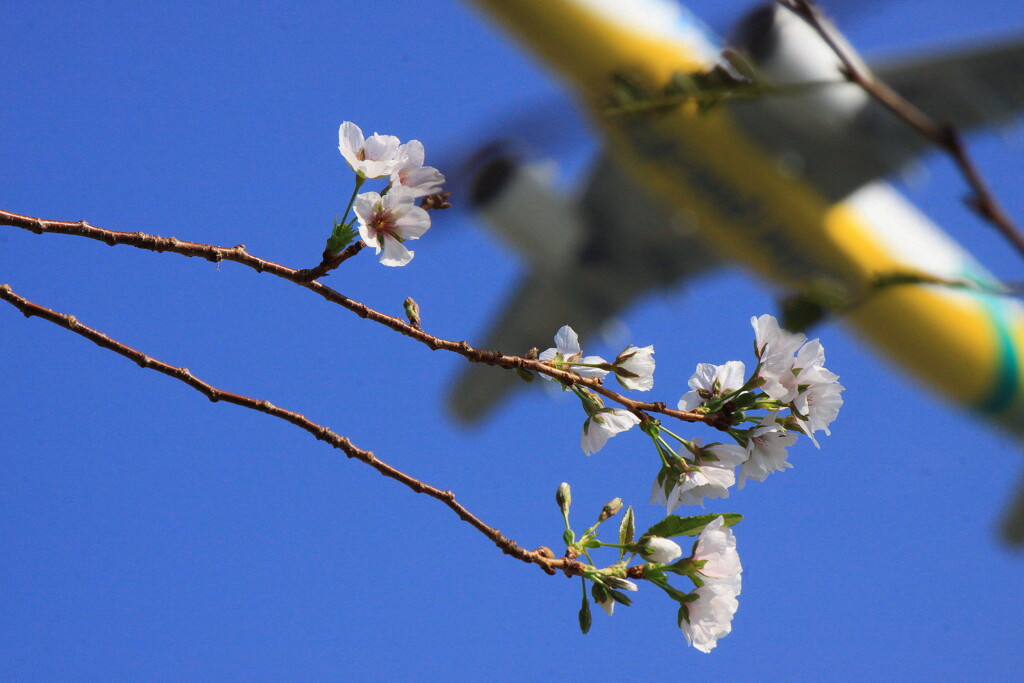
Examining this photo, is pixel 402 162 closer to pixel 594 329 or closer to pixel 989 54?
pixel 989 54

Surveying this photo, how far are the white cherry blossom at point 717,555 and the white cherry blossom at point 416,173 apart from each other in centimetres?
26

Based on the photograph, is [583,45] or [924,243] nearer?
[583,45]

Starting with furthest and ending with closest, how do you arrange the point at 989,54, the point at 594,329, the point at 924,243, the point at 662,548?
the point at 594,329 → the point at 924,243 → the point at 989,54 → the point at 662,548

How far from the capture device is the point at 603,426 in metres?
0.52

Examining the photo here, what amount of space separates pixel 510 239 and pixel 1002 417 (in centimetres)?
387

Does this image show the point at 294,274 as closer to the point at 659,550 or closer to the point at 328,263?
the point at 328,263

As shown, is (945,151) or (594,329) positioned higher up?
(594,329)

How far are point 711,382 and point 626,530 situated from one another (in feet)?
0.42

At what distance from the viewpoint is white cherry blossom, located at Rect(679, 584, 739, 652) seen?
0.47 metres

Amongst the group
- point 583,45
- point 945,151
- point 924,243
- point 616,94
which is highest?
point 583,45

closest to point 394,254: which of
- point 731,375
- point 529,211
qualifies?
point 731,375

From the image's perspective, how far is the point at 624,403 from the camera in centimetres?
50

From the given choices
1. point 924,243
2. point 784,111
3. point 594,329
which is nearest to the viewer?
point 784,111

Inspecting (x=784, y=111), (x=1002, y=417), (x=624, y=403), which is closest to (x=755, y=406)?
(x=624, y=403)
